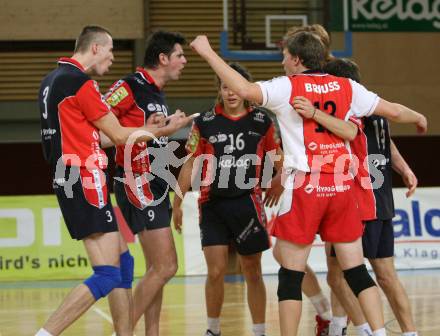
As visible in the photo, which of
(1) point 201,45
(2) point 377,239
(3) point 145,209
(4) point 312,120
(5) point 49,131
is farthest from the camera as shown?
(3) point 145,209

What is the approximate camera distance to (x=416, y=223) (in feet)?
38.1

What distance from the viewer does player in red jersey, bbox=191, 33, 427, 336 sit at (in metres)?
5.28

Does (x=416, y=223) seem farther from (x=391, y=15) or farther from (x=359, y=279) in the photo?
(x=359, y=279)

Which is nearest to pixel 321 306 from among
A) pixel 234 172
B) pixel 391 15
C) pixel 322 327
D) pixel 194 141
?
pixel 322 327

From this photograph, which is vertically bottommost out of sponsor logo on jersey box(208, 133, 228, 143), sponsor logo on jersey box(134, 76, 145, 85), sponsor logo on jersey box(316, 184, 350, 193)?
sponsor logo on jersey box(316, 184, 350, 193)

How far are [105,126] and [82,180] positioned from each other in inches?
13.6

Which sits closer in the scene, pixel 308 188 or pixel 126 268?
pixel 308 188

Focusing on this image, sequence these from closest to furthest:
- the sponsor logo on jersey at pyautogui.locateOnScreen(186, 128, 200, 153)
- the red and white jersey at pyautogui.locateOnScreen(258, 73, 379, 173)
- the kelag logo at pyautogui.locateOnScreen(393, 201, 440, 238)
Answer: the red and white jersey at pyautogui.locateOnScreen(258, 73, 379, 173)
the sponsor logo on jersey at pyautogui.locateOnScreen(186, 128, 200, 153)
the kelag logo at pyautogui.locateOnScreen(393, 201, 440, 238)

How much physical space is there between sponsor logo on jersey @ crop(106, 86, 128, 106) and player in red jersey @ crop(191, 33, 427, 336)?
1.18 m

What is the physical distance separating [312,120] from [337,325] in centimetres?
183

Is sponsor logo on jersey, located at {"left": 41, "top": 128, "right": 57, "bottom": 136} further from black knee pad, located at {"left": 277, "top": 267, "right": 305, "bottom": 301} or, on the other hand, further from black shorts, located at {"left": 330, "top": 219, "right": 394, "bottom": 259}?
black shorts, located at {"left": 330, "top": 219, "right": 394, "bottom": 259}

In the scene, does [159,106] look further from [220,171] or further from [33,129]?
[33,129]

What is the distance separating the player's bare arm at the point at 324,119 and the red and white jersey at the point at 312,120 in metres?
0.05

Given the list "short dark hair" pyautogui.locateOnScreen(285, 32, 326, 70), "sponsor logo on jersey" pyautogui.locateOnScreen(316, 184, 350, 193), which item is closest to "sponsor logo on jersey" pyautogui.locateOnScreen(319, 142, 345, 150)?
"sponsor logo on jersey" pyautogui.locateOnScreen(316, 184, 350, 193)
